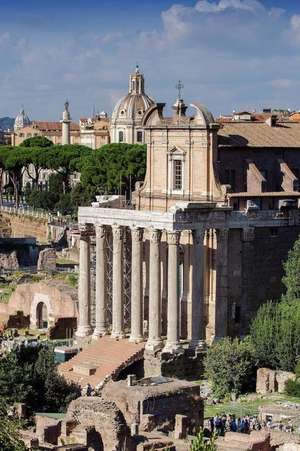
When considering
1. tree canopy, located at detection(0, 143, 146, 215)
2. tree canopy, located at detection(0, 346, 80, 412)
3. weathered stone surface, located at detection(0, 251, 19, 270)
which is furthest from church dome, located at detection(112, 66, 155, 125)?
tree canopy, located at detection(0, 346, 80, 412)

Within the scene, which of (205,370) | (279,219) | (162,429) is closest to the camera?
(162,429)

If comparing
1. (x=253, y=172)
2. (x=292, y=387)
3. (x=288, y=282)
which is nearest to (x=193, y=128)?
(x=253, y=172)

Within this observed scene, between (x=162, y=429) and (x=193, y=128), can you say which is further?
(x=193, y=128)

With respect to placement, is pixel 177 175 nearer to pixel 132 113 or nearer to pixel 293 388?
pixel 293 388

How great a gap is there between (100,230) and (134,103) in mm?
91939

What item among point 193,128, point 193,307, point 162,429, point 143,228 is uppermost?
point 193,128

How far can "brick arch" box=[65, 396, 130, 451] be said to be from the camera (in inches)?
1184

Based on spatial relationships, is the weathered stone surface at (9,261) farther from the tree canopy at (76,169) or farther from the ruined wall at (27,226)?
the ruined wall at (27,226)

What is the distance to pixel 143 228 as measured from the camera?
46.9m

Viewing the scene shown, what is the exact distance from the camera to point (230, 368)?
4316 centimetres

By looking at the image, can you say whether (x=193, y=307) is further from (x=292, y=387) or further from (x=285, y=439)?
(x=285, y=439)

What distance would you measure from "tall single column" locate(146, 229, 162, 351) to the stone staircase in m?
0.65

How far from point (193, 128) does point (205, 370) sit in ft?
32.5

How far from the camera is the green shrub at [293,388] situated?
41312mm
